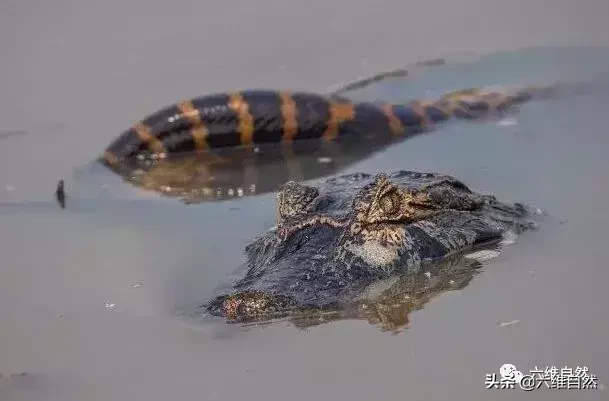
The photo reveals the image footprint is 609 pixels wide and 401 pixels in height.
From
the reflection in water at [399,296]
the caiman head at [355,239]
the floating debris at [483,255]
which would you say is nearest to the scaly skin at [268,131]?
the caiman head at [355,239]

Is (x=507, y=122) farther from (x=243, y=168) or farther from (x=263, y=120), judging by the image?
(x=243, y=168)

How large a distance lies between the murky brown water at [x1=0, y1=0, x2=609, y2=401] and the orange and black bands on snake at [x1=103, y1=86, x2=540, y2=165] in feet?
1.16

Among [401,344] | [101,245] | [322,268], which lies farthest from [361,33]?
[401,344]

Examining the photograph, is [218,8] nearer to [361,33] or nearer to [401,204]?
[361,33]

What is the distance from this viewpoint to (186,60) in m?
10.5

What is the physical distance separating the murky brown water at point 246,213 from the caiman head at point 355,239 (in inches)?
7.3

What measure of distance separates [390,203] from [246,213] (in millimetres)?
1681

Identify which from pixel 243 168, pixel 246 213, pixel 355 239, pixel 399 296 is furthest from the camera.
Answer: pixel 243 168

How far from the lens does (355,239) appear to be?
5.71 m

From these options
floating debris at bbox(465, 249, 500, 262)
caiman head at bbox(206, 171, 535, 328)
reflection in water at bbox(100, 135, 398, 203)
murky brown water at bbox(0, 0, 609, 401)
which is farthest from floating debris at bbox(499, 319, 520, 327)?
reflection in water at bbox(100, 135, 398, 203)

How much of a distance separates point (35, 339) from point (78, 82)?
16.8ft

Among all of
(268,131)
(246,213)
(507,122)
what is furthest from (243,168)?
(507,122)

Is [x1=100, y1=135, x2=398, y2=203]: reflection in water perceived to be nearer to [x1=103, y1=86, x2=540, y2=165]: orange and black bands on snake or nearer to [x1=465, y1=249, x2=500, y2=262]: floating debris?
[x1=103, y1=86, x2=540, y2=165]: orange and black bands on snake

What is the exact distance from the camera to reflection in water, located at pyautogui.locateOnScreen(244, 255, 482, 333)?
517 centimetres
